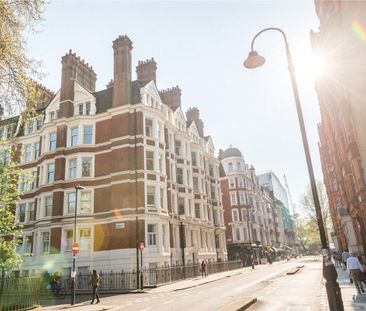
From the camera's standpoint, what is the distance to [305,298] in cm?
1452

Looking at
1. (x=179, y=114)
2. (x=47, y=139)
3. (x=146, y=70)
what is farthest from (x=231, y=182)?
(x=47, y=139)

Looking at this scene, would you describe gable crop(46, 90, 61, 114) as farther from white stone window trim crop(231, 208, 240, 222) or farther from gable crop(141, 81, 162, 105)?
white stone window trim crop(231, 208, 240, 222)

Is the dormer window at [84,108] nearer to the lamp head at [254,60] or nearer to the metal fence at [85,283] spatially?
the metal fence at [85,283]

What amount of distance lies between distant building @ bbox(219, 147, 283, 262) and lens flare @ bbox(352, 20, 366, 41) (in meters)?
49.3

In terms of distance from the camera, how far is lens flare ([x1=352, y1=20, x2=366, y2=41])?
11.4m

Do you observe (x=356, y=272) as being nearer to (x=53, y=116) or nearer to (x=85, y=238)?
(x=85, y=238)

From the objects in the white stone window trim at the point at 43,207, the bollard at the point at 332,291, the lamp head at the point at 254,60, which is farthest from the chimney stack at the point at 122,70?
the bollard at the point at 332,291

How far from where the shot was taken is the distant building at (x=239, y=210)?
62312 mm

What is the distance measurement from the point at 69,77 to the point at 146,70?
8618 mm

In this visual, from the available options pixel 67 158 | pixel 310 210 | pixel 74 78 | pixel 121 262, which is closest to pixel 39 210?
pixel 67 158

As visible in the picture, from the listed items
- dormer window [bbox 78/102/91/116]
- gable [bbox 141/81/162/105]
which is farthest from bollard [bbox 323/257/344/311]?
dormer window [bbox 78/102/91/116]

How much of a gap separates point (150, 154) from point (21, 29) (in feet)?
68.6

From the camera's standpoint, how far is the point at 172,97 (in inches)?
1656

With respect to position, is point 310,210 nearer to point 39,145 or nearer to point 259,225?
point 259,225
